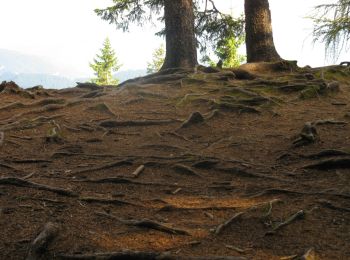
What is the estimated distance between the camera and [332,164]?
620 cm

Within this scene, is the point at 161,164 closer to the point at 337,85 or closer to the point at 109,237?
the point at 109,237

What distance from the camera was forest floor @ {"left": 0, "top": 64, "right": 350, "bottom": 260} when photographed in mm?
4254

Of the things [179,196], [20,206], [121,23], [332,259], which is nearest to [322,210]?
[332,259]

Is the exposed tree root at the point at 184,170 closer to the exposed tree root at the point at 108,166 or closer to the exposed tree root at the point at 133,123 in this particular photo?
the exposed tree root at the point at 108,166

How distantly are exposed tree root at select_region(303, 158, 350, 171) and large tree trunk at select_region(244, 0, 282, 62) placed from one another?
21.4 feet

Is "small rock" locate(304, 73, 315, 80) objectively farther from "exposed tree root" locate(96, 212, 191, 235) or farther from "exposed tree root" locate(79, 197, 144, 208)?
"exposed tree root" locate(96, 212, 191, 235)

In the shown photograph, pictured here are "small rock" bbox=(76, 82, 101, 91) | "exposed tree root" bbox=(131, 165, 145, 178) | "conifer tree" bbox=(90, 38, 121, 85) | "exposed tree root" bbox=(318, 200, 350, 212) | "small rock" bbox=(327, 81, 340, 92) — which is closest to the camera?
"exposed tree root" bbox=(318, 200, 350, 212)

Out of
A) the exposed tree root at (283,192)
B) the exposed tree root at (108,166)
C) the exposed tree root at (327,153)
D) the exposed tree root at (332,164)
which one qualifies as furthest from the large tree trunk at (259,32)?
the exposed tree root at (283,192)

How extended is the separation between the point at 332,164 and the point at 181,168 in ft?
7.28

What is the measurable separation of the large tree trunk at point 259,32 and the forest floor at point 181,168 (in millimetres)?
1014

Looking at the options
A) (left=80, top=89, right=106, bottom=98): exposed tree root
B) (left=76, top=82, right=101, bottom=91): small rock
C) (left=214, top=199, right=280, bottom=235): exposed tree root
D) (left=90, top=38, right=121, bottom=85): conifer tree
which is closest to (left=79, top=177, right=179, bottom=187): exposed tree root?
(left=214, top=199, right=280, bottom=235): exposed tree root

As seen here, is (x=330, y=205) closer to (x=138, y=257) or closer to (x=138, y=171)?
(x=138, y=257)

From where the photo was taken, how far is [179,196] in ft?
18.3

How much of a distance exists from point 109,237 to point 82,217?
62cm
